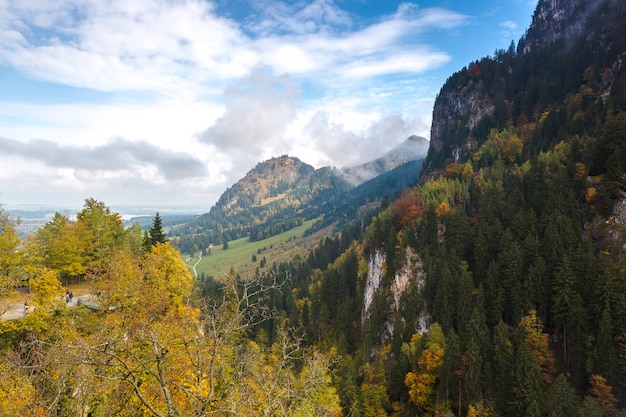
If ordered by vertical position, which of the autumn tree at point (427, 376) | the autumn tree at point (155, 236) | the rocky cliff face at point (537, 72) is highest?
the rocky cliff face at point (537, 72)

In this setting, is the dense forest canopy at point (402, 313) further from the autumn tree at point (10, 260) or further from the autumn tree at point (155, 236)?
the autumn tree at point (155, 236)

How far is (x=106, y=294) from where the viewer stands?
30641 millimetres

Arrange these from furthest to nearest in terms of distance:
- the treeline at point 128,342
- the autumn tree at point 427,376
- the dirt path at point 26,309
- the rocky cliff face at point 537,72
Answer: the rocky cliff face at point 537,72
the autumn tree at point 427,376
the dirt path at point 26,309
the treeline at point 128,342

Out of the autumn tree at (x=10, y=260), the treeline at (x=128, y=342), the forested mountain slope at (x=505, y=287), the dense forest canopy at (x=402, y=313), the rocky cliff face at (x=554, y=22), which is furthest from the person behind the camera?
the rocky cliff face at (x=554, y=22)

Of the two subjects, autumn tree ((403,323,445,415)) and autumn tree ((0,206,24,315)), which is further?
autumn tree ((403,323,445,415))

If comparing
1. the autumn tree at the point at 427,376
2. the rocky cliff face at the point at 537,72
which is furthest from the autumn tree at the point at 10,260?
the rocky cliff face at the point at 537,72

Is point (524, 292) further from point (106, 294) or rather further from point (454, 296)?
point (106, 294)

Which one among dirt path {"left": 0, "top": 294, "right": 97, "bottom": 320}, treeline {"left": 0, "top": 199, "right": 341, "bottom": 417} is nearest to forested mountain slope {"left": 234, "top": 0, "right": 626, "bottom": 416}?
treeline {"left": 0, "top": 199, "right": 341, "bottom": 417}

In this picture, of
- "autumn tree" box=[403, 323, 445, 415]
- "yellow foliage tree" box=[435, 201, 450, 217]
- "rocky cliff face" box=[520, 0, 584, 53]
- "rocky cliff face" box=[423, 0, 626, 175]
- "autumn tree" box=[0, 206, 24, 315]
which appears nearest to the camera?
"autumn tree" box=[0, 206, 24, 315]

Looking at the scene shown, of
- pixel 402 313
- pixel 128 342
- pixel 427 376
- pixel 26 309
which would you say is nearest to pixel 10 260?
pixel 26 309

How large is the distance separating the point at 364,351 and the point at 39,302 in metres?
72.6

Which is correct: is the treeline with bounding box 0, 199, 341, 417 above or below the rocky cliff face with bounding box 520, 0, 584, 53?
below

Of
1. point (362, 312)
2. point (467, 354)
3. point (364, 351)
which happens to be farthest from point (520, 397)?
point (362, 312)

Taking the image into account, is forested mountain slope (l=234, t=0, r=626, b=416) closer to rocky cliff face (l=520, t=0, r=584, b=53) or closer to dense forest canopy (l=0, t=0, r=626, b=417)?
dense forest canopy (l=0, t=0, r=626, b=417)
